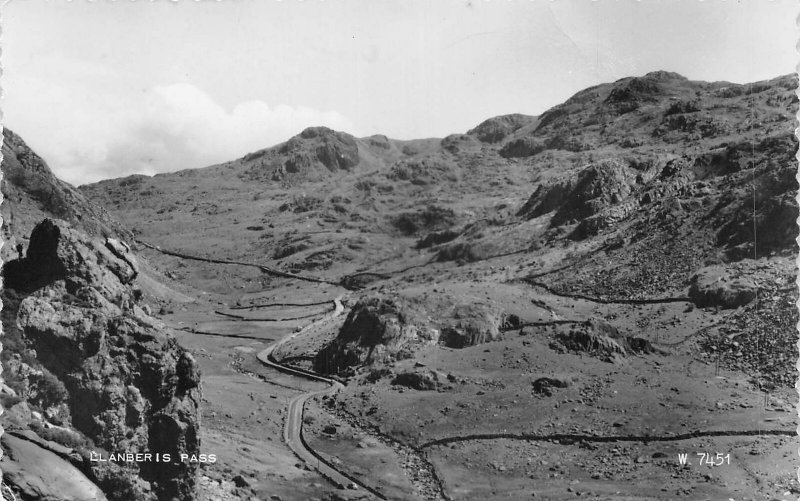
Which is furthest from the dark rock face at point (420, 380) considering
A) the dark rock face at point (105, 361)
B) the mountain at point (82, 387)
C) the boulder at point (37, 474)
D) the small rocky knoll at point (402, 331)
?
the boulder at point (37, 474)

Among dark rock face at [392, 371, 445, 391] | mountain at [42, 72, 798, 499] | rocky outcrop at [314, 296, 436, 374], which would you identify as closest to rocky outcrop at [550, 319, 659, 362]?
mountain at [42, 72, 798, 499]

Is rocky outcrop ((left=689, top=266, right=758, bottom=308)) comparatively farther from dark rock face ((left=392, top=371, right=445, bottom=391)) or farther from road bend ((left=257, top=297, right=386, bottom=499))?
road bend ((left=257, top=297, right=386, bottom=499))

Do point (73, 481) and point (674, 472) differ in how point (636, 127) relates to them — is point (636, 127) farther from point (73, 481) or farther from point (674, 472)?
point (73, 481)

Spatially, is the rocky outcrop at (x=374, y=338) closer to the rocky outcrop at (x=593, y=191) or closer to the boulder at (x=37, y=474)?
the boulder at (x=37, y=474)

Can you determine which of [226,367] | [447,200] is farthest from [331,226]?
[226,367]

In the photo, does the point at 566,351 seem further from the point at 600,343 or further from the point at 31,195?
the point at 31,195

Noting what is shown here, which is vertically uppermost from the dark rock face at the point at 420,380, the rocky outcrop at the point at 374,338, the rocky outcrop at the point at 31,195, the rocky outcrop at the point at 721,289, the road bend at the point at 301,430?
the rocky outcrop at the point at 31,195
